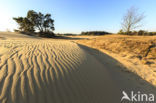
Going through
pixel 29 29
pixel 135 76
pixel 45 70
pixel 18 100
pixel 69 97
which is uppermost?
pixel 29 29

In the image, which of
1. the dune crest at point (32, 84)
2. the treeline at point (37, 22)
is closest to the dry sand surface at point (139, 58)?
the dune crest at point (32, 84)

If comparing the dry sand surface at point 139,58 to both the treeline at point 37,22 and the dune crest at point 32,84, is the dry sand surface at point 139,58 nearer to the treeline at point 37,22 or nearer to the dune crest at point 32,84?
the dune crest at point 32,84

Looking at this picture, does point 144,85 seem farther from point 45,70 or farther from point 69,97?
point 45,70

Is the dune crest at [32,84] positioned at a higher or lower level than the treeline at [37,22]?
lower

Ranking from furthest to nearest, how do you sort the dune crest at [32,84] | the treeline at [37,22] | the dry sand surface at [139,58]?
1. the treeline at [37,22]
2. the dry sand surface at [139,58]
3. the dune crest at [32,84]

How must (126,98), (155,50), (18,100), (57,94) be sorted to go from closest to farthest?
1. (18,100)
2. (57,94)
3. (126,98)
4. (155,50)

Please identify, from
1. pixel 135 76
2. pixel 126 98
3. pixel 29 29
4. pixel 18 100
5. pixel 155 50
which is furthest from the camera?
pixel 29 29

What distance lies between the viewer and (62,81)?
180cm

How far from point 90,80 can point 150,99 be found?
184 centimetres

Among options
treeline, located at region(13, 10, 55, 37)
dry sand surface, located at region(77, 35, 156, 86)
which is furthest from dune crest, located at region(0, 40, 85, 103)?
treeline, located at region(13, 10, 55, 37)

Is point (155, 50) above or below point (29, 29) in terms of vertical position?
below

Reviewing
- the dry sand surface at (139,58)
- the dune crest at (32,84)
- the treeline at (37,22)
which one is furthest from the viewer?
the treeline at (37,22)

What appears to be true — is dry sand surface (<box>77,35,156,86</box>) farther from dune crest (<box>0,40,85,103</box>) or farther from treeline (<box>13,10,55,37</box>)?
treeline (<box>13,10,55,37</box>)

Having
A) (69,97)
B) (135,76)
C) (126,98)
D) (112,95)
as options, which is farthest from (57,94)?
(135,76)
